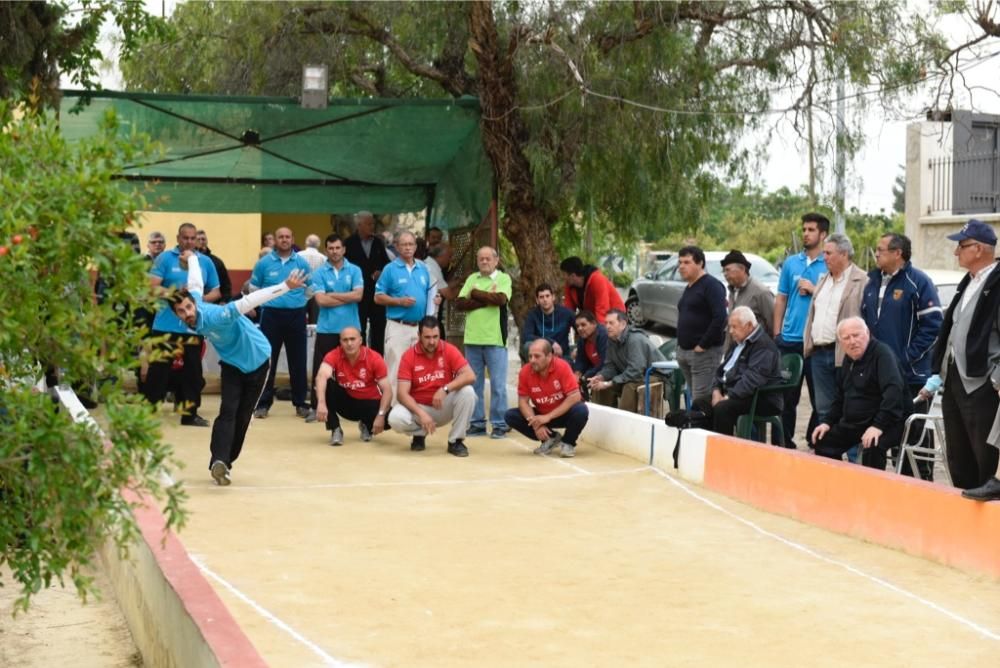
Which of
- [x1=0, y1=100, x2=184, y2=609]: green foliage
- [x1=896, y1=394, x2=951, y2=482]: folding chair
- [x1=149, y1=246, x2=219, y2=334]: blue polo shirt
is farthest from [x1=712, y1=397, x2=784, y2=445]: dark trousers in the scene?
[x1=0, y1=100, x2=184, y2=609]: green foliage

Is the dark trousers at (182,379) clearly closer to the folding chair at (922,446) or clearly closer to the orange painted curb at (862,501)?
the orange painted curb at (862,501)

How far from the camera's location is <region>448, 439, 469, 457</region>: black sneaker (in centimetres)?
1214

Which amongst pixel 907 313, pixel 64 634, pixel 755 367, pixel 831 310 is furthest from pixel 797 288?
pixel 64 634

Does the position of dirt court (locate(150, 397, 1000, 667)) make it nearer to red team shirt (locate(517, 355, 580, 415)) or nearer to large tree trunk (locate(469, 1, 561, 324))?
red team shirt (locate(517, 355, 580, 415))

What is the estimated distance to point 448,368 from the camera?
12.3 meters

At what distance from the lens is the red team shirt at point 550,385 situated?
1191 centimetres

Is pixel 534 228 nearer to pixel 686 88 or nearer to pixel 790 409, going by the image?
pixel 686 88

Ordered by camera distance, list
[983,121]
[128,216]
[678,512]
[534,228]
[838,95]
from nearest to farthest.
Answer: [128,216], [678,512], [838,95], [534,228], [983,121]

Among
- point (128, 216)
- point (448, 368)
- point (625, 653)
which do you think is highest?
point (128, 216)

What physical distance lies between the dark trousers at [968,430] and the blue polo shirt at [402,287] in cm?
645

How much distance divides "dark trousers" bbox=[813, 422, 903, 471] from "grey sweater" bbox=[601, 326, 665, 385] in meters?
3.37

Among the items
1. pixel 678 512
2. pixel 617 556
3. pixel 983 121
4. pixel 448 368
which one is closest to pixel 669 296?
pixel 983 121

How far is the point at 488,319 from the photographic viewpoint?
13.0 metres

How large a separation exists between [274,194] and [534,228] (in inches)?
125
